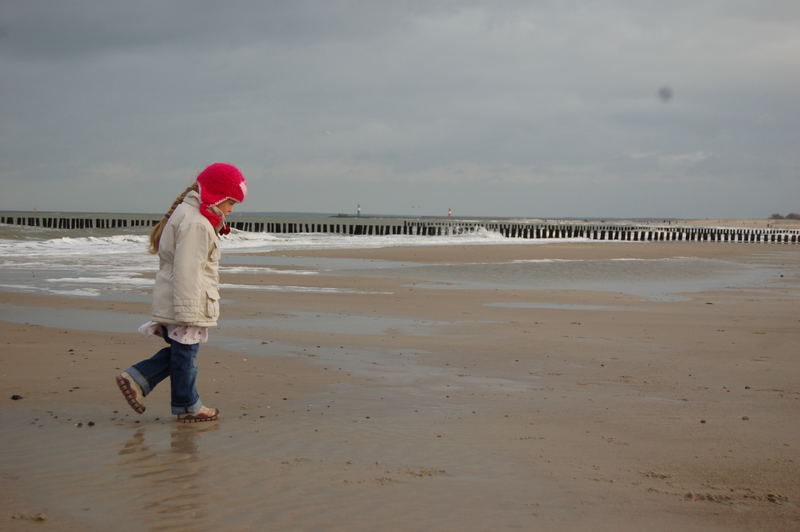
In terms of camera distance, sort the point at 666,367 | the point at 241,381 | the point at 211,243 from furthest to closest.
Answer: the point at 666,367, the point at 241,381, the point at 211,243

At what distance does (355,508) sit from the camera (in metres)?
3.76

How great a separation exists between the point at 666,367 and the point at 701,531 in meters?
4.37

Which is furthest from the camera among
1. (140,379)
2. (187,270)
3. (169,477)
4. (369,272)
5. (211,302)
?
(369,272)

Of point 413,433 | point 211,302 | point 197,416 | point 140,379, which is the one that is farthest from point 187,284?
point 413,433

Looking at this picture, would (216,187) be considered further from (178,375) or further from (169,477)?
(169,477)

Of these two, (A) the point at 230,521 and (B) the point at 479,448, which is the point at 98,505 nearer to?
(A) the point at 230,521

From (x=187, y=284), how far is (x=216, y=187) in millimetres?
694

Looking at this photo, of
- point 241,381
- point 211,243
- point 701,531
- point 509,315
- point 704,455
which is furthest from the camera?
point 509,315

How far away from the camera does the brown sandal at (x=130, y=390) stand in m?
5.19

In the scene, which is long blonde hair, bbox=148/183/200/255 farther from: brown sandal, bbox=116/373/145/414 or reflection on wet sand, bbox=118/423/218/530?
reflection on wet sand, bbox=118/423/218/530

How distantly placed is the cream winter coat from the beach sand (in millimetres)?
768

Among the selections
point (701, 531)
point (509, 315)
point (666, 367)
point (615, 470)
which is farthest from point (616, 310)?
point (701, 531)

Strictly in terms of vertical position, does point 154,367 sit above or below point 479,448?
above

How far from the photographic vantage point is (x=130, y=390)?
5195 millimetres
